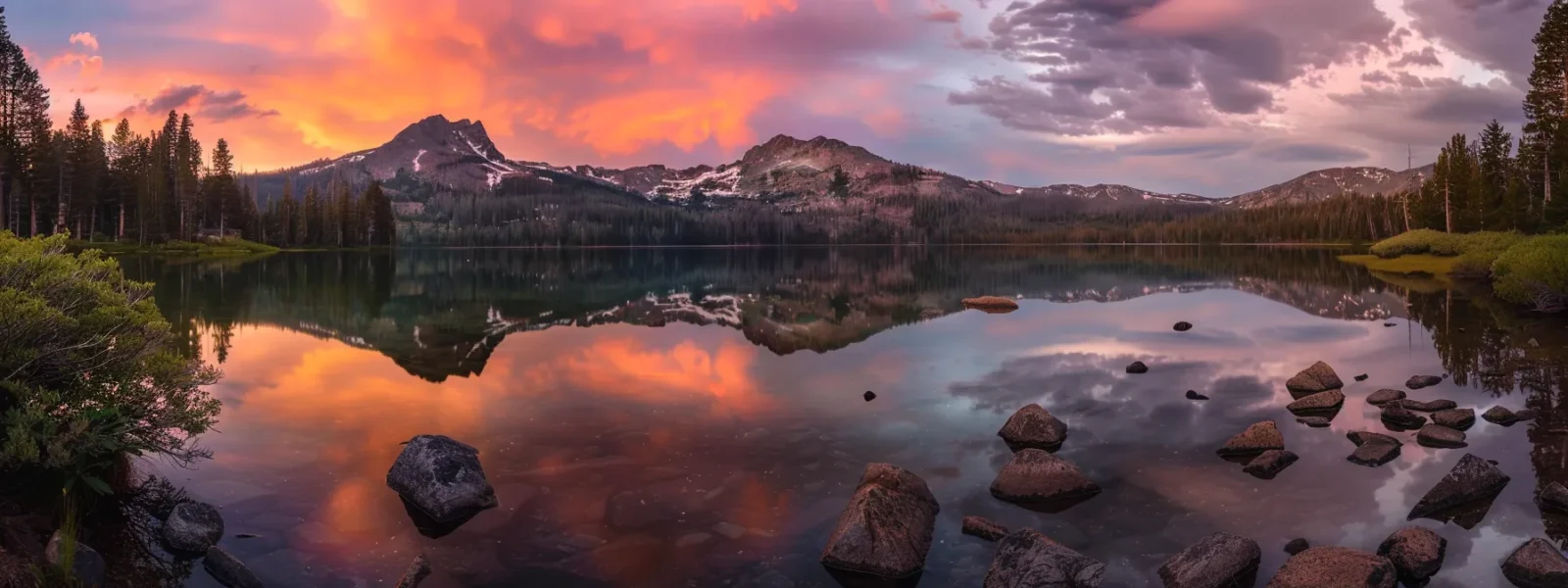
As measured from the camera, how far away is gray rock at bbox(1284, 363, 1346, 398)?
91.1 feet

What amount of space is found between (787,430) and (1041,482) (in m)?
7.68

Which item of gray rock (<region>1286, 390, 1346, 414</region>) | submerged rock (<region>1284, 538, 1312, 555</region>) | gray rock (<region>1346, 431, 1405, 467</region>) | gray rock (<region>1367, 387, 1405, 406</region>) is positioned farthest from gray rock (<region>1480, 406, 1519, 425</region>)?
submerged rock (<region>1284, 538, 1312, 555</region>)

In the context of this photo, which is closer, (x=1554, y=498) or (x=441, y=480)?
(x=1554, y=498)

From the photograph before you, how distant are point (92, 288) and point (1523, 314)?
208 feet

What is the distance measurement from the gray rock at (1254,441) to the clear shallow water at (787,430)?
31.6 inches

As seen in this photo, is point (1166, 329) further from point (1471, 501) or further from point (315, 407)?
point (315, 407)

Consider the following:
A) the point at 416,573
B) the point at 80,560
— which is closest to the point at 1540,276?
the point at 416,573

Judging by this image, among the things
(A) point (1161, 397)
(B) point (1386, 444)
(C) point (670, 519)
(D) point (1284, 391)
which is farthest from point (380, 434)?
(D) point (1284, 391)

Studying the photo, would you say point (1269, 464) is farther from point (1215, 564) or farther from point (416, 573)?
point (416, 573)

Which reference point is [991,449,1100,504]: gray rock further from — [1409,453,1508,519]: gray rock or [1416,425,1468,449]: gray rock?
[1416,425,1468,449]: gray rock

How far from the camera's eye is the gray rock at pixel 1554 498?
16.1 metres

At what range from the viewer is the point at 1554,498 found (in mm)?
16312

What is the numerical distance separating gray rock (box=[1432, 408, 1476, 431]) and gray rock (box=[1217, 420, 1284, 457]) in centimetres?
568

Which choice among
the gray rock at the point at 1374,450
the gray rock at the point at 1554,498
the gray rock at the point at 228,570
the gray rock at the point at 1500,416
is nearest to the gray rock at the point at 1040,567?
the gray rock at the point at 1554,498
